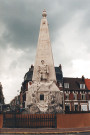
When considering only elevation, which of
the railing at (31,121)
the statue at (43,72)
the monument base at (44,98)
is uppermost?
the statue at (43,72)

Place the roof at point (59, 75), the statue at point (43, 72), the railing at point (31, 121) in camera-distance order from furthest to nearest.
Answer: the roof at point (59, 75) → the statue at point (43, 72) → the railing at point (31, 121)

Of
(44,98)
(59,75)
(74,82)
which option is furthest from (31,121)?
(74,82)

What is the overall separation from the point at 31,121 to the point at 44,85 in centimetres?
721

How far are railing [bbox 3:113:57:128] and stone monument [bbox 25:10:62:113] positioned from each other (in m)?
4.23

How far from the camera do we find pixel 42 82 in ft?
90.5

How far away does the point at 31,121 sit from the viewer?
20422 mm

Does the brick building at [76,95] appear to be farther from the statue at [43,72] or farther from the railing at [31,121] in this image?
the railing at [31,121]

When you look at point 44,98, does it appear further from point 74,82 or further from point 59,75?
point 74,82

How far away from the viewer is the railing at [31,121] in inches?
795

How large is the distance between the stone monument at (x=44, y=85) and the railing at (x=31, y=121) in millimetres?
4235

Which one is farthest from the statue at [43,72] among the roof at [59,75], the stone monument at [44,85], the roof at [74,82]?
the roof at [74,82]

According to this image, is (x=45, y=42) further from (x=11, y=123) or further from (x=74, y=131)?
(x=74, y=131)

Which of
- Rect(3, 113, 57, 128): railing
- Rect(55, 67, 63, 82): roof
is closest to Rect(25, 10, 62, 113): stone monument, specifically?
Rect(3, 113, 57, 128): railing

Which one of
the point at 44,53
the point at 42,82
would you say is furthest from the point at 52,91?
the point at 44,53
